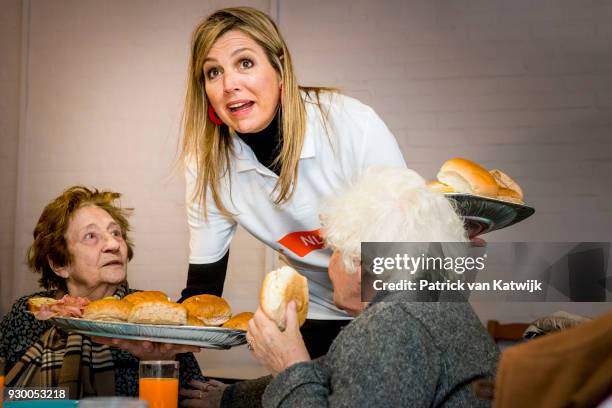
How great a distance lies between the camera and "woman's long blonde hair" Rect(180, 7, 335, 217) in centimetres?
219

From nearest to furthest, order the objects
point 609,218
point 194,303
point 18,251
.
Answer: point 194,303, point 609,218, point 18,251

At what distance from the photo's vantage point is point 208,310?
1932 mm

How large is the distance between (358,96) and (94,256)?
6.70 ft

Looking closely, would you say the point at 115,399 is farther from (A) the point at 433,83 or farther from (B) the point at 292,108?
(A) the point at 433,83

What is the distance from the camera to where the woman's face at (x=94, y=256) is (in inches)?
104

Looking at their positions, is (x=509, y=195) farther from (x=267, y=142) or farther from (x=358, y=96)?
(x=358, y=96)

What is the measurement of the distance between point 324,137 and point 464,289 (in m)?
0.80

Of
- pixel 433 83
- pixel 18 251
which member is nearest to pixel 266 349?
pixel 433 83

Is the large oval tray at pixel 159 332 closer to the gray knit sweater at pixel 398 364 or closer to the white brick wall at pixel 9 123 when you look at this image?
the gray knit sweater at pixel 398 364

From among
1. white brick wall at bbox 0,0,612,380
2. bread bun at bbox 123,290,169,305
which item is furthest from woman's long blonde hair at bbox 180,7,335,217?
white brick wall at bbox 0,0,612,380

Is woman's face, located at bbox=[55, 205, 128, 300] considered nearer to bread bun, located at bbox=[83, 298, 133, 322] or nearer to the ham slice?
the ham slice

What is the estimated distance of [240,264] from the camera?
4.53 m

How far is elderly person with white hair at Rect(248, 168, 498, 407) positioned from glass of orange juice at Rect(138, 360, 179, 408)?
0.19m

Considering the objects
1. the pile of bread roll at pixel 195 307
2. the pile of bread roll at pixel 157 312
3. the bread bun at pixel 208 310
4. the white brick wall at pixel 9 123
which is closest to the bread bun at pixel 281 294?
the pile of bread roll at pixel 195 307
